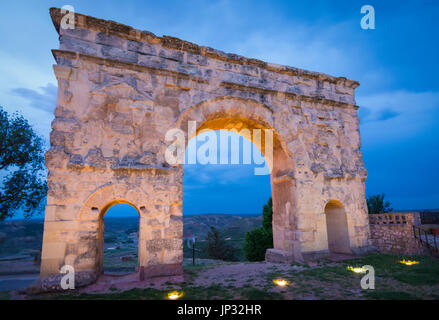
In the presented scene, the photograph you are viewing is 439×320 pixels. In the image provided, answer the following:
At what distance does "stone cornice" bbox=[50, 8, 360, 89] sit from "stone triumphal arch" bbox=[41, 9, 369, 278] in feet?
0.09

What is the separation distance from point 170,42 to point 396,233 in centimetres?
1007

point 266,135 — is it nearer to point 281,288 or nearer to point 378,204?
point 281,288

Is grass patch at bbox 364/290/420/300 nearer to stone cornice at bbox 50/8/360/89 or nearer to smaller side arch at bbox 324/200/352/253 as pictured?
smaller side arch at bbox 324/200/352/253

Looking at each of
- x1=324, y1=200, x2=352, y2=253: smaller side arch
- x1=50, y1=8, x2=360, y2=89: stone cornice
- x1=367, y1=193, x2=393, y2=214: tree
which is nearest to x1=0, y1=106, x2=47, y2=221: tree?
x1=50, y1=8, x2=360, y2=89: stone cornice

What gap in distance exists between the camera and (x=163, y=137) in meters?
6.62

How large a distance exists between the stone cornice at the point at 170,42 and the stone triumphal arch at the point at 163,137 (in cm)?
3

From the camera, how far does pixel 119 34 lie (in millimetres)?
6688

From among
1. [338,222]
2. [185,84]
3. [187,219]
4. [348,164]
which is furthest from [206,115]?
[187,219]

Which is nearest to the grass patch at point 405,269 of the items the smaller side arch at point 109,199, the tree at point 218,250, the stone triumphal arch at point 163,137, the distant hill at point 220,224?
the stone triumphal arch at point 163,137

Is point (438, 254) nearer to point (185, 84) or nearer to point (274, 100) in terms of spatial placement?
point (274, 100)

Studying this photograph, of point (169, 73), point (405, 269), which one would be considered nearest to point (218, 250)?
point (405, 269)

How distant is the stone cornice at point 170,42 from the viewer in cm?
633

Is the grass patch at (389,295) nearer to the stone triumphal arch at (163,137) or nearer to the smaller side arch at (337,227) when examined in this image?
the stone triumphal arch at (163,137)

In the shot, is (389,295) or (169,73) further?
(169,73)
